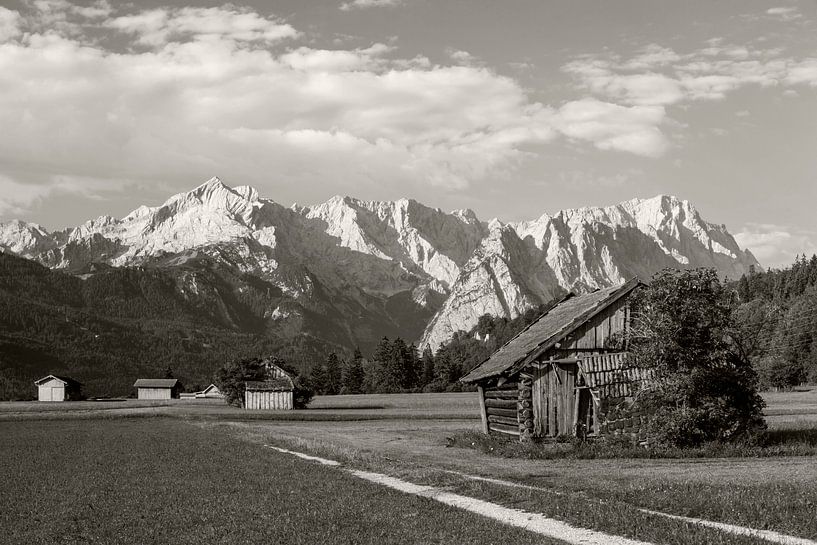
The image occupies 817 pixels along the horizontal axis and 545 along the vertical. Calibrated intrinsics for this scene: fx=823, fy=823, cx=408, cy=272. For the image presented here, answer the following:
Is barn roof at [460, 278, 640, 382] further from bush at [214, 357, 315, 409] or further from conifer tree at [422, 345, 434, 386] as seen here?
conifer tree at [422, 345, 434, 386]

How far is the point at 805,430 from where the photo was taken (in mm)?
39906

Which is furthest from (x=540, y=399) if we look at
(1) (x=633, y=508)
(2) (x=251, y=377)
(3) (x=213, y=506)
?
(2) (x=251, y=377)

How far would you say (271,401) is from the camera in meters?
106

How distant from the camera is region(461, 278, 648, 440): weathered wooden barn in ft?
115

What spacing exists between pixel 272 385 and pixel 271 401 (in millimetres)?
2053

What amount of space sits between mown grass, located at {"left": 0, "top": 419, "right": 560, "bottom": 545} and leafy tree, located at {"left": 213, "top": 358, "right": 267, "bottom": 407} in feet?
246

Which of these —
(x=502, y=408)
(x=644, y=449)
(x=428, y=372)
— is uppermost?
(x=428, y=372)

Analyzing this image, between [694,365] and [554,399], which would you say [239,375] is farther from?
[694,365]

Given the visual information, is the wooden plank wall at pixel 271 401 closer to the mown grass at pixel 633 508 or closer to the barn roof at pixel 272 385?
the barn roof at pixel 272 385

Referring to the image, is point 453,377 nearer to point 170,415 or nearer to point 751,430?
point 170,415

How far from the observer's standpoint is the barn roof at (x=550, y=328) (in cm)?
3678

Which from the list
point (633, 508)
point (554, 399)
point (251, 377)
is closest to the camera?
point (633, 508)

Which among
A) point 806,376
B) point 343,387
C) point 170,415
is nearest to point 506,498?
point 170,415

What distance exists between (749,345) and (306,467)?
63.0ft
